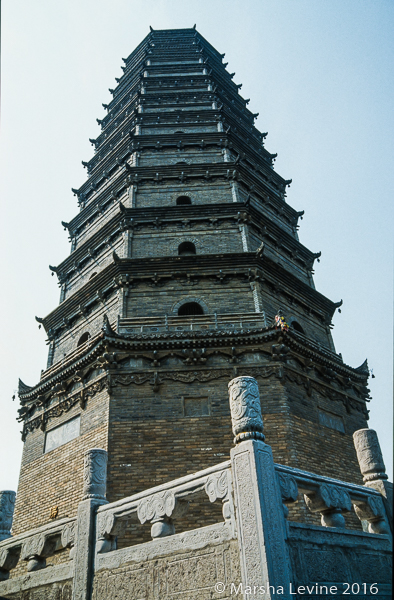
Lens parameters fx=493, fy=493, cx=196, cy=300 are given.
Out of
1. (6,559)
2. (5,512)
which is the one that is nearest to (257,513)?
(6,559)

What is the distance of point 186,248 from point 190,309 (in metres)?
2.75

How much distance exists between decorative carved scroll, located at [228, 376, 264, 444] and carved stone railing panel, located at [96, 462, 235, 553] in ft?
1.50

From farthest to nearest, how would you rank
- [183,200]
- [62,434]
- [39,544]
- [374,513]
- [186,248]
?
[183,200]
[186,248]
[62,434]
[39,544]
[374,513]

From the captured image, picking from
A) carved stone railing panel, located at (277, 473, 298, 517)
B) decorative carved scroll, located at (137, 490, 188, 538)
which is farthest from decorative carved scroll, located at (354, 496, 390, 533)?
decorative carved scroll, located at (137, 490, 188, 538)

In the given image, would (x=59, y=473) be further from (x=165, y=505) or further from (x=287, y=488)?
(x=287, y=488)

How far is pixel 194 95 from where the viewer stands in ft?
76.7

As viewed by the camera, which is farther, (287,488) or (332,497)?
(332,497)

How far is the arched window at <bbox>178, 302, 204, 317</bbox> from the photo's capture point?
14539mm

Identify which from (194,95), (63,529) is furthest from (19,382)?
(194,95)

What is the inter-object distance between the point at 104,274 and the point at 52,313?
300 centimetres

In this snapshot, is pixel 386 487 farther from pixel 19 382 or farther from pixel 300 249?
pixel 300 249

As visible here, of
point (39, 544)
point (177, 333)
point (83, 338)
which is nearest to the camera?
point (39, 544)

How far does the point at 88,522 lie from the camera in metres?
6.93

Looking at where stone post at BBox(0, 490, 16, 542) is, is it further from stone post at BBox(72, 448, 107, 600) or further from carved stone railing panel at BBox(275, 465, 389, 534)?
carved stone railing panel at BBox(275, 465, 389, 534)
